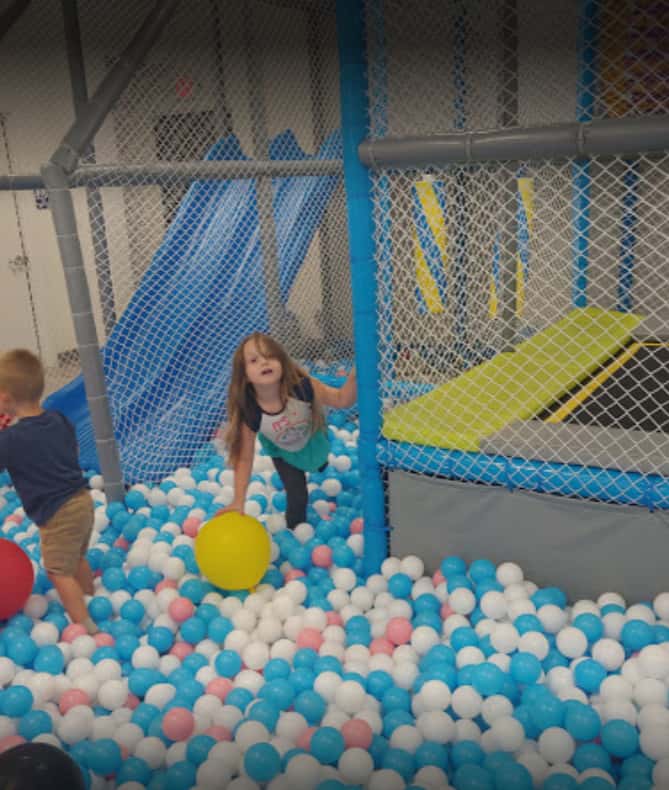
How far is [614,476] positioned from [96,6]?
3.30m

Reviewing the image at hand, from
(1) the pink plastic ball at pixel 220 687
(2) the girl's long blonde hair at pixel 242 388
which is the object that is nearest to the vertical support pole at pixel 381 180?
(2) the girl's long blonde hair at pixel 242 388

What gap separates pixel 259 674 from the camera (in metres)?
2.21

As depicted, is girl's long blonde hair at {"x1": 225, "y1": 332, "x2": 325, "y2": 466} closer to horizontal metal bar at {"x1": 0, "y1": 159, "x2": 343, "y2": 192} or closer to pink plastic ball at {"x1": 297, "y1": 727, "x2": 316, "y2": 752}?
horizontal metal bar at {"x1": 0, "y1": 159, "x2": 343, "y2": 192}

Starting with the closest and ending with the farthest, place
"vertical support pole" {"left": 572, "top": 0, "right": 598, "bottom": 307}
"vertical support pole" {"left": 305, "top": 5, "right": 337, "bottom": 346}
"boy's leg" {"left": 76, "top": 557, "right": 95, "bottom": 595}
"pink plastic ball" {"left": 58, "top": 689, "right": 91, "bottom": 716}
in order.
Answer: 1. "pink plastic ball" {"left": 58, "top": 689, "right": 91, "bottom": 716}
2. "boy's leg" {"left": 76, "top": 557, "right": 95, "bottom": 595}
3. "vertical support pole" {"left": 572, "top": 0, "right": 598, "bottom": 307}
4. "vertical support pole" {"left": 305, "top": 5, "right": 337, "bottom": 346}

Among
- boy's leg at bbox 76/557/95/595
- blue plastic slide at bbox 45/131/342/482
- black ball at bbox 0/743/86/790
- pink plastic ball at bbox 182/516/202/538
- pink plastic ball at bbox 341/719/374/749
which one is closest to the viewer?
black ball at bbox 0/743/86/790

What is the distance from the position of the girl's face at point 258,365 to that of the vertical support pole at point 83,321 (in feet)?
2.79

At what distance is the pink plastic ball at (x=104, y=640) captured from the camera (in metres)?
2.40

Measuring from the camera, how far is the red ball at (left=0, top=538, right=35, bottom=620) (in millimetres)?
2430

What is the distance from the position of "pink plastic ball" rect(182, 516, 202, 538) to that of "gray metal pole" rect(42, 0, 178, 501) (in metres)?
0.45

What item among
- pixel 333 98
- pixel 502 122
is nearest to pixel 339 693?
pixel 502 122

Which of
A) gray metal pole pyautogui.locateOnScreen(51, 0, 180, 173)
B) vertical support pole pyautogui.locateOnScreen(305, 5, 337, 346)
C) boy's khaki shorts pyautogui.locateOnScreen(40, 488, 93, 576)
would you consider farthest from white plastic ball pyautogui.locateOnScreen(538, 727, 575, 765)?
vertical support pole pyautogui.locateOnScreen(305, 5, 337, 346)

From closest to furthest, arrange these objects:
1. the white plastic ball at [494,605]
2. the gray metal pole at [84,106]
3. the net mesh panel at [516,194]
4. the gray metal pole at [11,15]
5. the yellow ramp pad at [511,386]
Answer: the white plastic ball at [494,605] < the yellow ramp pad at [511,386] < the gray metal pole at [11,15] < the gray metal pole at [84,106] < the net mesh panel at [516,194]

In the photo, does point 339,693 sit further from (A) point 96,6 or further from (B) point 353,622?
(A) point 96,6

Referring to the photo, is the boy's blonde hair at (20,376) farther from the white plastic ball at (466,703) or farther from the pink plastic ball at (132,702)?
the white plastic ball at (466,703)
